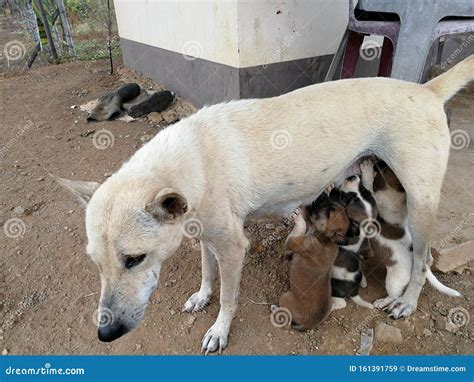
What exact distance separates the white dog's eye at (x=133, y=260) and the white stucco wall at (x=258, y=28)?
3.49 metres

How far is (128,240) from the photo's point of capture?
6.84 ft

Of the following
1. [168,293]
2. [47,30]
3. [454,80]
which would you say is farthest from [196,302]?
[47,30]

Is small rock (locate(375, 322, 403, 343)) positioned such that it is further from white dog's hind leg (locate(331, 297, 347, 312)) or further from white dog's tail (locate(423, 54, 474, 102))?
white dog's tail (locate(423, 54, 474, 102))

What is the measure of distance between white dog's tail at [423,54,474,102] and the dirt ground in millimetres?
1272

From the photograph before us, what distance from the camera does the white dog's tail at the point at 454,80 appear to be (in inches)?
110
